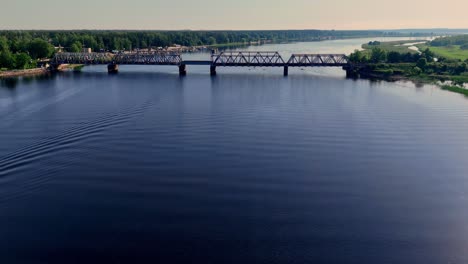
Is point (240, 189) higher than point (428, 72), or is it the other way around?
point (428, 72)

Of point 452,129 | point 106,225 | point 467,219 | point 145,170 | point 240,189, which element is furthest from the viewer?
point 452,129

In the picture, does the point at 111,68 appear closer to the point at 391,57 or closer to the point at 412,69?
the point at 412,69

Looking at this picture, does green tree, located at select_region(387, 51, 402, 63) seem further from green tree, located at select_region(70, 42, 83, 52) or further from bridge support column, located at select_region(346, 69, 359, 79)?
green tree, located at select_region(70, 42, 83, 52)

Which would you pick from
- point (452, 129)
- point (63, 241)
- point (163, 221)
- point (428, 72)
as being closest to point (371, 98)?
point (452, 129)

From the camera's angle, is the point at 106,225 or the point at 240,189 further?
the point at 240,189

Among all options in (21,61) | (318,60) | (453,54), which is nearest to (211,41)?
(453,54)

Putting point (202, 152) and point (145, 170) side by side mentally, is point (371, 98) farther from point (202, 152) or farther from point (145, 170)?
point (145, 170)

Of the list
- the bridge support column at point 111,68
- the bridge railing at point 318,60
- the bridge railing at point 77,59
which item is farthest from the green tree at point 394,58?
the bridge railing at point 77,59

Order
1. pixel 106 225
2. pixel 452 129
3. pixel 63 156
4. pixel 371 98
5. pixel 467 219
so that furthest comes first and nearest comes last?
1. pixel 371 98
2. pixel 452 129
3. pixel 63 156
4. pixel 467 219
5. pixel 106 225

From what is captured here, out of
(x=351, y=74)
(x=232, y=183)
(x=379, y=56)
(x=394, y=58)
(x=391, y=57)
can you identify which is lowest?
(x=232, y=183)
